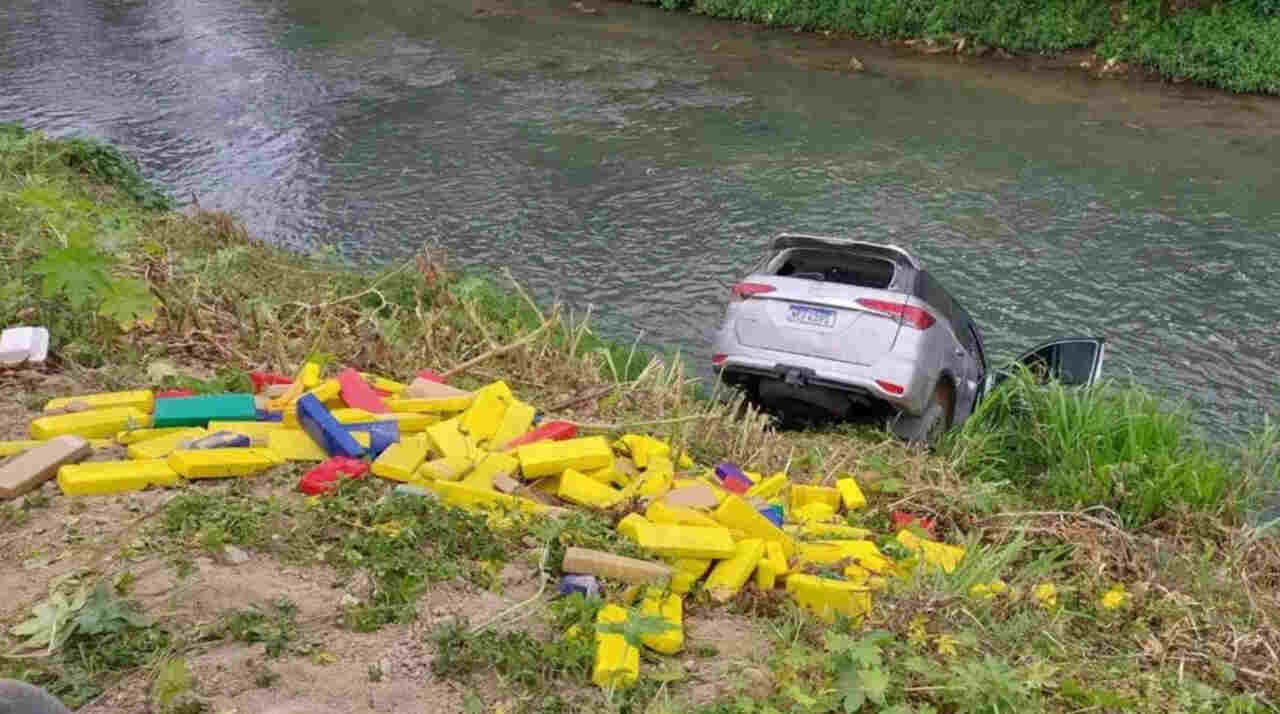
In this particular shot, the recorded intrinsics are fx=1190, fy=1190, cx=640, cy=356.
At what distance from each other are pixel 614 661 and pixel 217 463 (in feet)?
7.28

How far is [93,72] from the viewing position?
71.3ft

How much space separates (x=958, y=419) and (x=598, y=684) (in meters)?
5.69

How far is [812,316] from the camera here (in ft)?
27.8

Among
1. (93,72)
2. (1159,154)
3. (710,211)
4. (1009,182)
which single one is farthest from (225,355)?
(93,72)

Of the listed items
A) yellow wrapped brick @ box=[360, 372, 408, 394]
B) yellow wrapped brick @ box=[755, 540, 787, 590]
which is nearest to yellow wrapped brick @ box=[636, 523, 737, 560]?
yellow wrapped brick @ box=[755, 540, 787, 590]

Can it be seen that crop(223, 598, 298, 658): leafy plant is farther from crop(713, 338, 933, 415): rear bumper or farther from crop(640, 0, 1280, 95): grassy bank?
crop(640, 0, 1280, 95): grassy bank

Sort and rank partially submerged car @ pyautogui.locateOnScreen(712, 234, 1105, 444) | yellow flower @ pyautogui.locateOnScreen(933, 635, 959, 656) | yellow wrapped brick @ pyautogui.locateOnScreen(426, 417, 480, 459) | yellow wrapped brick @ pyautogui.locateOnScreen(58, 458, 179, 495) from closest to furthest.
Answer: yellow flower @ pyautogui.locateOnScreen(933, 635, 959, 656) → yellow wrapped brick @ pyautogui.locateOnScreen(58, 458, 179, 495) → yellow wrapped brick @ pyautogui.locateOnScreen(426, 417, 480, 459) → partially submerged car @ pyautogui.locateOnScreen(712, 234, 1105, 444)

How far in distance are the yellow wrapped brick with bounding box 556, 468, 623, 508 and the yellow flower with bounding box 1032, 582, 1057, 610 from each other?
1892 mm

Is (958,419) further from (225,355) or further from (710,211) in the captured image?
(710,211)

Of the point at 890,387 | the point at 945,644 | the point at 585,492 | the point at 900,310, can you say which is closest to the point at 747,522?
the point at 585,492

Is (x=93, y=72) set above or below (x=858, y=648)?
below

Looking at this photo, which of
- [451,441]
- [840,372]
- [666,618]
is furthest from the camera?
[840,372]

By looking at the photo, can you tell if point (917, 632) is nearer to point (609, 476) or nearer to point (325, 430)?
point (609, 476)

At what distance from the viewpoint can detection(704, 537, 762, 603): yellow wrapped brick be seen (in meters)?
4.81
